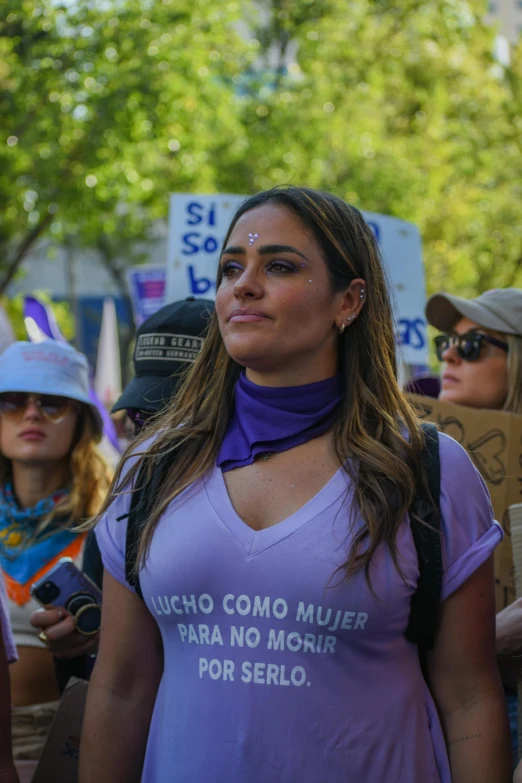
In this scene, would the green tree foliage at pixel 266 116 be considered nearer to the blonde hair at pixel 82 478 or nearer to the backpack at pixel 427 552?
the blonde hair at pixel 82 478

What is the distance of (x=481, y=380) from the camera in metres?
3.51

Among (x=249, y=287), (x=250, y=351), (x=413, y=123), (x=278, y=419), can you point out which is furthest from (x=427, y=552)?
(x=413, y=123)

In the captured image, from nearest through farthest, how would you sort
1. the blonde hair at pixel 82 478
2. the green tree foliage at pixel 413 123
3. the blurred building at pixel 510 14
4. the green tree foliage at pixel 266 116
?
the blonde hair at pixel 82 478 < the green tree foliage at pixel 266 116 < the green tree foliage at pixel 413 123 < the blurred building at pixel 510 14

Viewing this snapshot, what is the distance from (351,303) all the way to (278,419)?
12.1 inches

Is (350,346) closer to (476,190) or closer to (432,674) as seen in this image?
(432,674)

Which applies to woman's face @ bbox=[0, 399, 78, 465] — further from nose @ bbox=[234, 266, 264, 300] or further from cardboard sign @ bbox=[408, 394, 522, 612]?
nose @ bbox=[234, 266, 264, 300]

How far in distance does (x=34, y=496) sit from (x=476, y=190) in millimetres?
19621

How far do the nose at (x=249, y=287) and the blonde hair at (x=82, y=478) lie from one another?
1.75 meters

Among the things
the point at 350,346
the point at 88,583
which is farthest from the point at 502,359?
the point at 88,583

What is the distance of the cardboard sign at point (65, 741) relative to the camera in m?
2.94

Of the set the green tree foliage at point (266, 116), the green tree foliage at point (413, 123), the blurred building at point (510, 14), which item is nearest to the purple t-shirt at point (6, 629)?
the green tree foliage at point (266, 116)

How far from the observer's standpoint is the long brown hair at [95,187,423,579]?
219 cm

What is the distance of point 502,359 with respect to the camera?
11.5ft

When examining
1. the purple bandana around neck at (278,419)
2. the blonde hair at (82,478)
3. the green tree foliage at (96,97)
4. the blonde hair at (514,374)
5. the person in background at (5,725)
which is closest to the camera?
the purple bandana around neck at (278,419)
